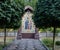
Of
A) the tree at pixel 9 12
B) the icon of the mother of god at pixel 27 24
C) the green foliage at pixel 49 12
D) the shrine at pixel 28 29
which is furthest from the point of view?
the icon of the mother of god at pixel 27 24

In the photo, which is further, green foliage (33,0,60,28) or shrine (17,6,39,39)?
shrine (17,6,39,39)

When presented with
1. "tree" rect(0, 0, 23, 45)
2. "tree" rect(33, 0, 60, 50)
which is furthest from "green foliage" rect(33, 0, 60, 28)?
"tree" rect(0, 0, 23, 45)

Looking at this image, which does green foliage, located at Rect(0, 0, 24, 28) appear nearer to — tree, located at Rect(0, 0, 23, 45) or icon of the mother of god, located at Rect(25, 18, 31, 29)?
tree, located at Rect(0, 0, 23, 45)

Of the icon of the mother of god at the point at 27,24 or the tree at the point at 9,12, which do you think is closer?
the tree at the point at 9,12

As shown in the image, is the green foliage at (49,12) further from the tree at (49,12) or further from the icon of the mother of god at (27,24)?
the icon of the mother of god at (27,24)

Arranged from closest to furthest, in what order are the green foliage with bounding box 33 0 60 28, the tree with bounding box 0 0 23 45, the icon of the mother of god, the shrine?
the green foliage with bounding box 33 0 60 28 → the tree with bounding box 0 0 23 45 → the shrine → the icon of the mother of god

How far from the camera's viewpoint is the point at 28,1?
4706cm

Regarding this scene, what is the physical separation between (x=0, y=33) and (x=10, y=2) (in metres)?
25.5

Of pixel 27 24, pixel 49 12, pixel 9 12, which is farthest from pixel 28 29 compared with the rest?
pixel 49 12

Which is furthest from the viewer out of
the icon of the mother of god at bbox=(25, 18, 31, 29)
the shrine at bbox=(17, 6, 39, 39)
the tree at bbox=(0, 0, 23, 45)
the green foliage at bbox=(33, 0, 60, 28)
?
the icon of the mother of god at bbox=(25, 18, 31, 29)

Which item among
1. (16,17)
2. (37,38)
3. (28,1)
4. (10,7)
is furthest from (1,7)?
(28,1)

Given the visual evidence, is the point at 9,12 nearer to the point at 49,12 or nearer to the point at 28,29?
the point at 49,12

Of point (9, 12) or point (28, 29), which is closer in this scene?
point (9, 12)

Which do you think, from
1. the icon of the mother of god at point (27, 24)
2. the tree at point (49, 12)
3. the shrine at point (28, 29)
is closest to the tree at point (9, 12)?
the tree at point (49, 12)
